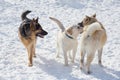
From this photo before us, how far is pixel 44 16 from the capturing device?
1112 cm

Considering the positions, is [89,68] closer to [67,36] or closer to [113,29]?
[67,36]

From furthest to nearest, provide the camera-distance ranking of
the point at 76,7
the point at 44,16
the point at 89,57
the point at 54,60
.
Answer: the point at 76,7, the point at 44,16, the point at 54,60, the point at 89,57

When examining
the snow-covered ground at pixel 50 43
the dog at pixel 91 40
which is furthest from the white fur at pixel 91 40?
the snow-covered ground at pixel 50 43

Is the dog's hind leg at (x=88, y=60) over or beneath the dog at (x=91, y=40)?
beneath

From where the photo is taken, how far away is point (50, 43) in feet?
29.2

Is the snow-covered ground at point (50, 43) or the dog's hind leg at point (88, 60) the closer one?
the dog's hind leg at point (88, 60)

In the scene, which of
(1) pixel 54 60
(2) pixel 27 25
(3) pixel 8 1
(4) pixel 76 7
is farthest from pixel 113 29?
(3) pixel 8 1

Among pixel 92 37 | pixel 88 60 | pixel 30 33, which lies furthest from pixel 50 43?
pixel 92 37

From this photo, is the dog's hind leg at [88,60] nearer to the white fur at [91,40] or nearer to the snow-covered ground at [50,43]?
the white fur at [91,40]

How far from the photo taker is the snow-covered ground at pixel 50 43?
703cm

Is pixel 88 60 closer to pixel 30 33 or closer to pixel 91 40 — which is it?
pixel 91 40

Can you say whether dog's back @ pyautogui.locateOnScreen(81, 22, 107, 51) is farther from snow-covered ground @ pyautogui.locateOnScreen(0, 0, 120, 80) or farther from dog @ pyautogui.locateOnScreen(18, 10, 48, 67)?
dog @ pyautogui.locateOnScreen(18, 10, 48, 67)

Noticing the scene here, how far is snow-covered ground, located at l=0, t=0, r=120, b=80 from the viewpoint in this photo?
7031 mm

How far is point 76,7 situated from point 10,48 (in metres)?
4.33
